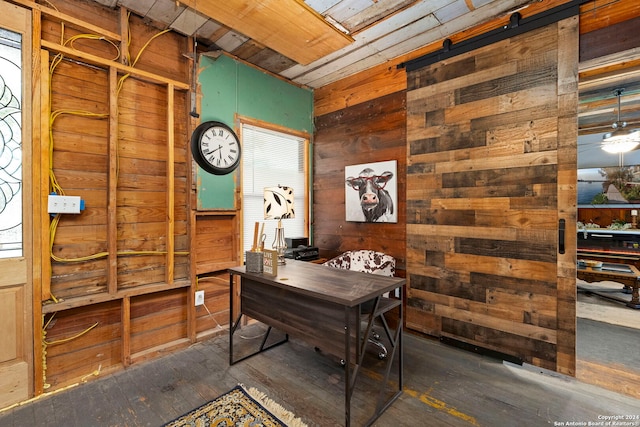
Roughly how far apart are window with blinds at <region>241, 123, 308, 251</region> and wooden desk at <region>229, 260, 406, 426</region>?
116cm

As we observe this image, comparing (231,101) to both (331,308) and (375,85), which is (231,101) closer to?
(375,85)

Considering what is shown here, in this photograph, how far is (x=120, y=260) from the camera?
231cm

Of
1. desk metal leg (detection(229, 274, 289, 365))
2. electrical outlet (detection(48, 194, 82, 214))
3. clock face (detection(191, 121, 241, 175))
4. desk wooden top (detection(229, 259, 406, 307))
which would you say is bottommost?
desk metal leg (detection(229, 274, 289, 365))

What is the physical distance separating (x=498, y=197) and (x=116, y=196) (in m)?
3.13

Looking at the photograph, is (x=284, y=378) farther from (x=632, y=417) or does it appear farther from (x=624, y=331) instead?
(x=624, y=331)

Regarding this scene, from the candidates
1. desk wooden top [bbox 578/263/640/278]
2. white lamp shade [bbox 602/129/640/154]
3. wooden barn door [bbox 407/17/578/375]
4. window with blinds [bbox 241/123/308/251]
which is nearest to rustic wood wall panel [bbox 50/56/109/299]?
window with blinds [bbox 241/123/308/251]

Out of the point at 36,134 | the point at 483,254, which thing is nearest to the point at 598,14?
the point at 483,254

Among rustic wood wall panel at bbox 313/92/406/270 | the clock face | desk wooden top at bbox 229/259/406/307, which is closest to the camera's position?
desk wooden top at bbox 229/259/406/307

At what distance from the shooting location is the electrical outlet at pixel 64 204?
1.94m

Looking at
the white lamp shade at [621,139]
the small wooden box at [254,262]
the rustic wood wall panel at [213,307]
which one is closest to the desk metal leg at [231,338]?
the small wooden box at [254,262]

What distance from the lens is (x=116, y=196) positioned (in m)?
2.26

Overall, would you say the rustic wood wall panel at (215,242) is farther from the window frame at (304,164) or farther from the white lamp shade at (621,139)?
the white lamp shade at (621,139)

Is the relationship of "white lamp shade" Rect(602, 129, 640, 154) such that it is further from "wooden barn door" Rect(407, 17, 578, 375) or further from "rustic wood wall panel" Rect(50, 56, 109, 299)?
"rustic wood wall panel" Rect(50, 56, 109, 299)

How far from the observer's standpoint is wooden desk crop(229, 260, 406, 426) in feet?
5.12
